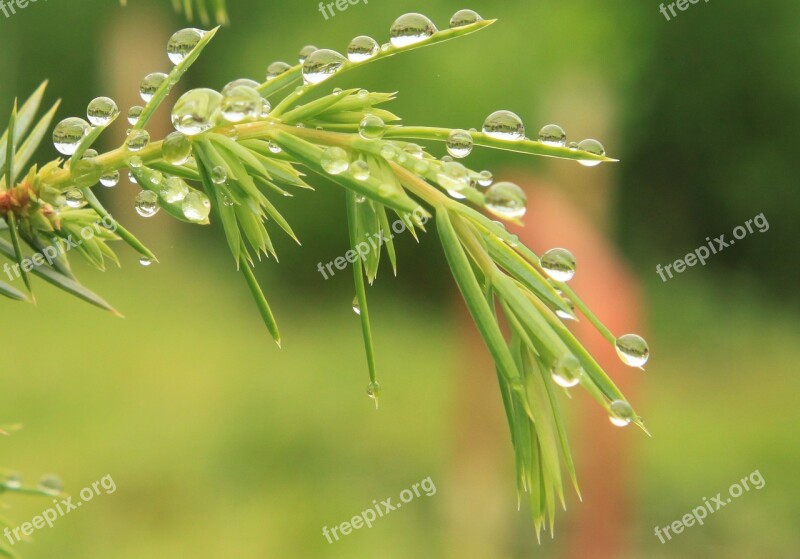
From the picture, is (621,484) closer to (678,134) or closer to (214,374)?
Result: (214,374)

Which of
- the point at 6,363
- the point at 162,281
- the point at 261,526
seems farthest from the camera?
the point at 162,281

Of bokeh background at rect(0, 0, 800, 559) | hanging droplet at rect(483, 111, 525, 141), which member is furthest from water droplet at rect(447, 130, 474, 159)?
bokeh background at rect(0, 0, 800, 559)

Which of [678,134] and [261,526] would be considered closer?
[261,526]

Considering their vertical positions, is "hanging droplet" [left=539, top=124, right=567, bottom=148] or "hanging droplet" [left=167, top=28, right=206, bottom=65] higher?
"hanging droplet" [left=167, top=28, right=206, bottom=65]

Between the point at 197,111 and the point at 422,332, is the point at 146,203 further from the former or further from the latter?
the point at 422,332

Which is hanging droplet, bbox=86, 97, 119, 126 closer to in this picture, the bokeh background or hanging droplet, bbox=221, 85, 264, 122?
hanging droplet, bbox=221, 85, 264, 122

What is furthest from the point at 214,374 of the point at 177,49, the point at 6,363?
the point at 177,49
